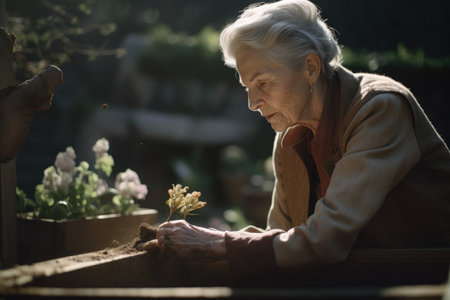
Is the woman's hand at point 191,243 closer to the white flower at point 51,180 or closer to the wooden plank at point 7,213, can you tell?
the wooden plank at point 7,213

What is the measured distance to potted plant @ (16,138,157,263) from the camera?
2.30 meters

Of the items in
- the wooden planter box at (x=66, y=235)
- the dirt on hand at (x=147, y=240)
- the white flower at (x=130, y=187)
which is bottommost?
the wooden planter box at (x=66, y=235)

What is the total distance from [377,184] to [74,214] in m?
1.57

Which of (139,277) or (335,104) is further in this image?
(335,104)

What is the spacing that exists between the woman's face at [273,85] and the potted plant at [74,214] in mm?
938

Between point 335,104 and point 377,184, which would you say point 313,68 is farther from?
point 377,184

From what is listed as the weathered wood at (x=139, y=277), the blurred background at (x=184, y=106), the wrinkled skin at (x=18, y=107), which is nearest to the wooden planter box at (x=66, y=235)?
the weathered wood at (x=139, y=277)

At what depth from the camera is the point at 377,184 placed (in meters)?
1.70

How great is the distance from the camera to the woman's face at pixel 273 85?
2.07 m

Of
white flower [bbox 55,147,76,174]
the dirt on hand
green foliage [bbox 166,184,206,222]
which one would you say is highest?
white flower [bbox 55,147,76,174]

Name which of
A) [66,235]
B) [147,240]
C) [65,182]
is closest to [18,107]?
[147,240]

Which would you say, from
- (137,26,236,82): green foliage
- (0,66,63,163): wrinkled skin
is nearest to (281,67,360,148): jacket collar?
(0,66,63,163): wrinkled skin

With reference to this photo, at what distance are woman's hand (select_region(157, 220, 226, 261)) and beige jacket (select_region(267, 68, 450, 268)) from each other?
217mm

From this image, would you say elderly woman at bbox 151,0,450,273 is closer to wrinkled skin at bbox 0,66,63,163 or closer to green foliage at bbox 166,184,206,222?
green foliage at bbox 166,184,206,222
